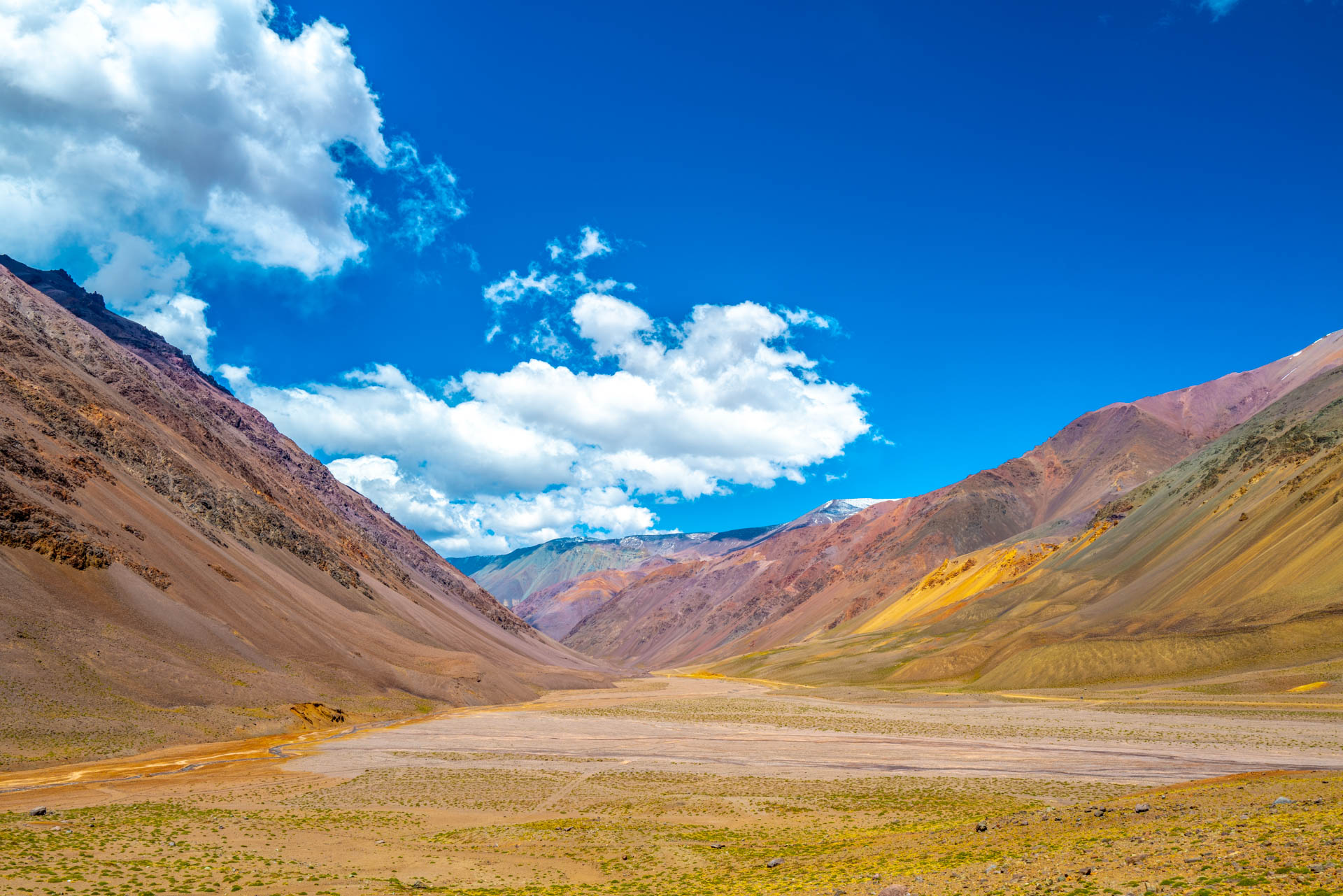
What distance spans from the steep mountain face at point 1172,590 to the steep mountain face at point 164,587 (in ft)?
207

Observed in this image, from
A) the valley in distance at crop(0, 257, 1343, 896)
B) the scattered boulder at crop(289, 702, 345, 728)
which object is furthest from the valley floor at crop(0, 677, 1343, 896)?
the scattered boulder at crop(289, 702, 345, 728)

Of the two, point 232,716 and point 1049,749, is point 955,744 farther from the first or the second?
point 232,716

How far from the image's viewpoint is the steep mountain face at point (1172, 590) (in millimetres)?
86875

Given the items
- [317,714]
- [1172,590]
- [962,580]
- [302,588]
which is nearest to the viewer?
[317,714]

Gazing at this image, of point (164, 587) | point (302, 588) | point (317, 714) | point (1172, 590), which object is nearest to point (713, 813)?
point (317, 714)

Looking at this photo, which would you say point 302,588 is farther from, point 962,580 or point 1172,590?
point 962,580

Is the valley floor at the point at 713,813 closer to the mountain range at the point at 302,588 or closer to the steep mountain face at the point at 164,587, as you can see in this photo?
the steep mountain face at the point at 164,587

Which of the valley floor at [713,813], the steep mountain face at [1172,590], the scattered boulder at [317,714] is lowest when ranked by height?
the scattered boulder at [317,714]

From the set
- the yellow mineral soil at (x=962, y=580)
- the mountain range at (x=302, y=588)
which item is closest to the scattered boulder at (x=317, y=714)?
the mountain range at (x=302, y=588)

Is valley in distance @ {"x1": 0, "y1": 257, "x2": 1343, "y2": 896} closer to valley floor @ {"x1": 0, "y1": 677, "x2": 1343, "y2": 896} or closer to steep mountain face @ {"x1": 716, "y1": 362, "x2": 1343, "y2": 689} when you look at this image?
valley floor @ {"x1": 0, "y1": 677, "x2": 1343, "y2": 896}

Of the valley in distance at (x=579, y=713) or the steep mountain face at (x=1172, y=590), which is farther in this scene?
the steep mountain face at (x=1172, y=590)

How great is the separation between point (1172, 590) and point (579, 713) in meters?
84.0

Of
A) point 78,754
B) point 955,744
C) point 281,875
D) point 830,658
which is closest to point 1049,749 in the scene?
point 955,744

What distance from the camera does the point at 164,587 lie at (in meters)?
71.2
